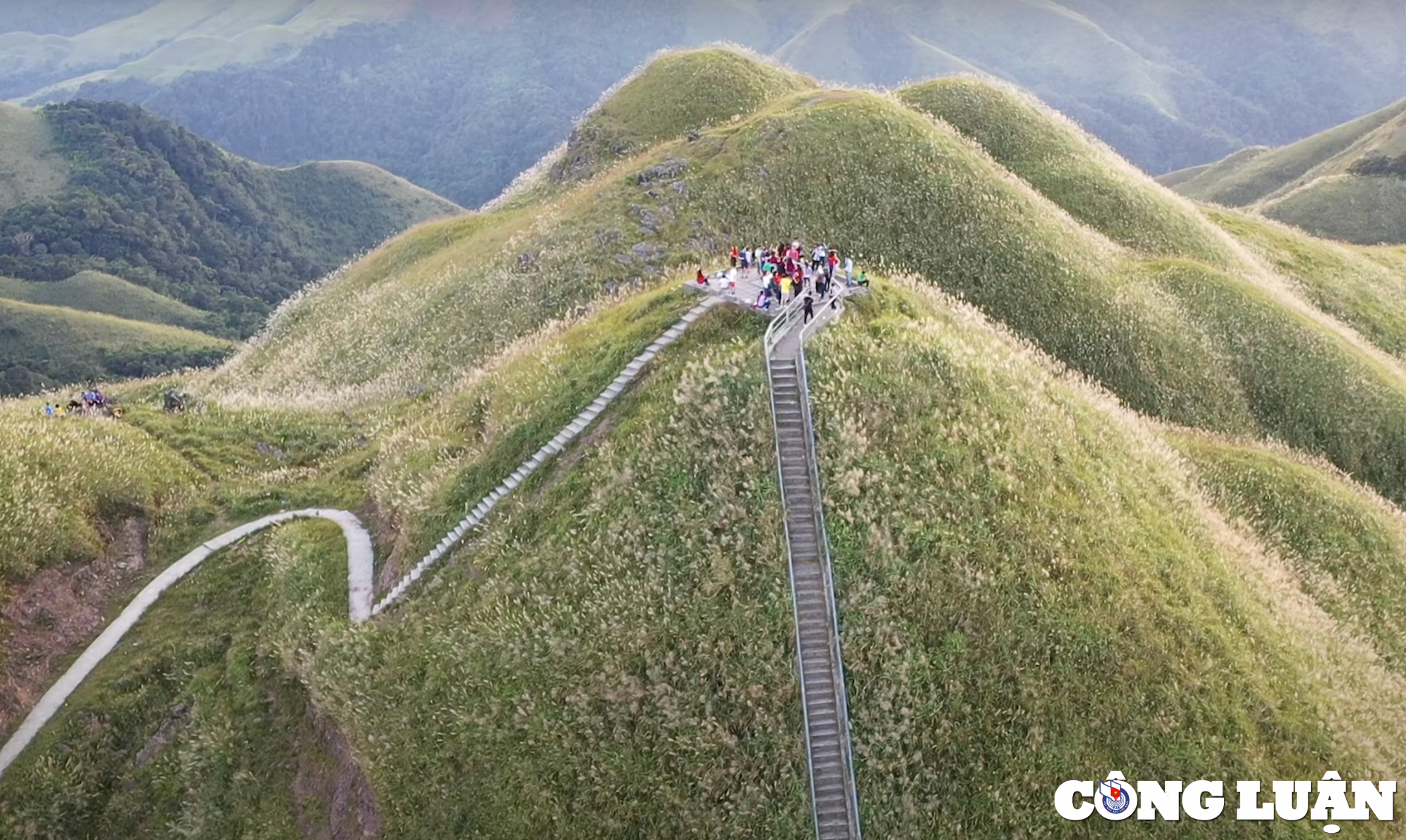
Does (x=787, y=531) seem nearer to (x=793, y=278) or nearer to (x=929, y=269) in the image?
(x=793, y=278)

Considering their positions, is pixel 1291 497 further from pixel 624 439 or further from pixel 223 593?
pixel 223 593

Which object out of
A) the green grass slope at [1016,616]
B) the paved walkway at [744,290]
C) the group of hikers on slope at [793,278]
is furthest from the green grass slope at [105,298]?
the green grass slope at [1016,616]

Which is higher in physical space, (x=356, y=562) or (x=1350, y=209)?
(x=1350, y=209)

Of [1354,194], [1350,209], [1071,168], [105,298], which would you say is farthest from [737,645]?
[105,298]

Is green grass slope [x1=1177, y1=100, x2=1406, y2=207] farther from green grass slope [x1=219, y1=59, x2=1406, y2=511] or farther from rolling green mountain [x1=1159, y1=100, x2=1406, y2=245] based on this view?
green grass slope [x1=219, y1=59, x2=1406, y2=511]

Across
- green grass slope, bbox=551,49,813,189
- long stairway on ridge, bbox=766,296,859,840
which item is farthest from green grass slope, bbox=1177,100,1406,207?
long stairway on ridge, bbox=766,296,859,840

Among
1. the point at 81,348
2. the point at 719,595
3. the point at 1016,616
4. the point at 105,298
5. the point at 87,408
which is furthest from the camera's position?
the point at 105,298
